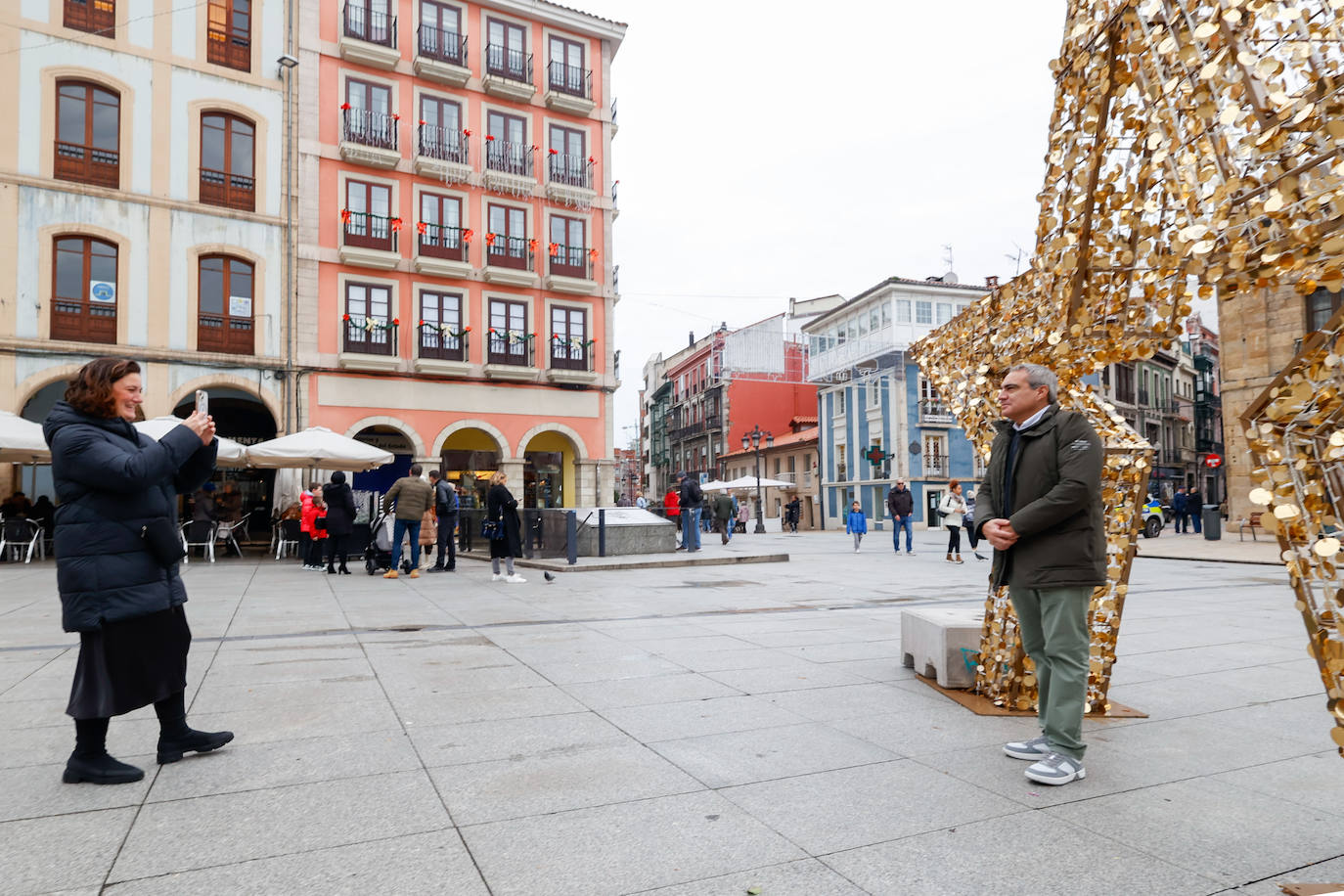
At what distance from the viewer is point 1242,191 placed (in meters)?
2.97

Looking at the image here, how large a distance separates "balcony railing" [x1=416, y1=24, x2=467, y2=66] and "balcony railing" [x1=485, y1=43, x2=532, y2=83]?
29.6 inches

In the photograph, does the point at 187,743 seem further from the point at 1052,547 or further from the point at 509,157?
the point at 509,157

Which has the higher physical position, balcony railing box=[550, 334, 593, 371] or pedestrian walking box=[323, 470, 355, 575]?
balcony railing box=[550, 334, 593, 371]

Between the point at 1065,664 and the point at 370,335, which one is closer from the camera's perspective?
the point at 1065,664

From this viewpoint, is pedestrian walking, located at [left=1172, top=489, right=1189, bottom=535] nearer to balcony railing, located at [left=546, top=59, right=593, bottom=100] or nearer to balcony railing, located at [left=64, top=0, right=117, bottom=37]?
balcony railing, located at [left=546, top=59, right=593, bottom=100]

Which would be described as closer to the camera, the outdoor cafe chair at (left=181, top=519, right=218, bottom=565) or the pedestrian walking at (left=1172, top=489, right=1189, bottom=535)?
the outdoor cafe chair at (left=181, top=519, right=218, bottom=565)

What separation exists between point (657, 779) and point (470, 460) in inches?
950

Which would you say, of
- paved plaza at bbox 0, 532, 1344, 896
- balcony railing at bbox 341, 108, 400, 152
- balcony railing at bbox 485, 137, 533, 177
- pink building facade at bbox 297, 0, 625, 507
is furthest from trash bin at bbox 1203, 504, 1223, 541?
balcony railing at bbox 341, 108, 400, 152

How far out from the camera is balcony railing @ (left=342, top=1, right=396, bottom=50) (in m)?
24.7

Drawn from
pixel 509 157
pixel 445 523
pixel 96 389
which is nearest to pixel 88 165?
pixel 509 157

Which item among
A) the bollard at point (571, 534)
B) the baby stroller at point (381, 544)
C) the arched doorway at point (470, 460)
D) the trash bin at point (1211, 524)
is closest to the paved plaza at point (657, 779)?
the baby stroller at point (381, 544)

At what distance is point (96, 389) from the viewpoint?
3711 mm

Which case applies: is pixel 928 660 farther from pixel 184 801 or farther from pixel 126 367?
pixel 126 367

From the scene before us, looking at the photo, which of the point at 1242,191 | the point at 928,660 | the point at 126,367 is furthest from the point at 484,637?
the point at 1242,191
